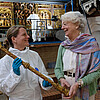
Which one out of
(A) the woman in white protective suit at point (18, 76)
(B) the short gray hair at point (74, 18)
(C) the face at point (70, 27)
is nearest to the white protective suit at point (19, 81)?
(A) the woman in white protective suit at point (18, 76)

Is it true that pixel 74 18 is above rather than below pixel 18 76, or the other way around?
above

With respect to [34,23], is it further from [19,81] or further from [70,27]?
[19,81]

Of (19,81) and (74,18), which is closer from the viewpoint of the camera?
(19,81)

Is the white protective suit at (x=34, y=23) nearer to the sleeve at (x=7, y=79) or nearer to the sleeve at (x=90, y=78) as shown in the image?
the sleeve at (x=7, y=79)

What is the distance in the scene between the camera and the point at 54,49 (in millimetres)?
7867

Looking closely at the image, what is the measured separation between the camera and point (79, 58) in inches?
82.4

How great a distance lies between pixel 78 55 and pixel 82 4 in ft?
12.7

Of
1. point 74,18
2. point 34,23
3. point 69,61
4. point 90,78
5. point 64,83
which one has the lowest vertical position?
point 64,83

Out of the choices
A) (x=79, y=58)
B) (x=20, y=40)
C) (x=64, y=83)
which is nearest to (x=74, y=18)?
(x=79, y=58)

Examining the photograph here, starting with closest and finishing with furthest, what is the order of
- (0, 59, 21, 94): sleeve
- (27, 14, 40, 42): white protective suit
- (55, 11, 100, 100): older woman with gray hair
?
(0, 59, 21, 94): sleeve < (55, 11, 100, 100): older woman with gray hair < (27, 14, 40, 42): white protective suit

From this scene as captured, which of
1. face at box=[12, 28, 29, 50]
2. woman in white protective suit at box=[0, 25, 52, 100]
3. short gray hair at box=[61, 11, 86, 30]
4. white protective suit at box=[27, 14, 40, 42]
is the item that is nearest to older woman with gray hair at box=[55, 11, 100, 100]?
short gray hair at box=[61, 11, 86, 30]

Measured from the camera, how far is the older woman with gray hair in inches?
79.4

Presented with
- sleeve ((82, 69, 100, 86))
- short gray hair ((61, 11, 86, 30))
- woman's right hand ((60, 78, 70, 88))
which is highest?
short gray hair ((61, 11, 86, 30))

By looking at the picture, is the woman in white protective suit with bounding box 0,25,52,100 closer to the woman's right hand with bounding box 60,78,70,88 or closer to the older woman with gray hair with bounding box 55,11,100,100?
the woman's right hand with bounding box 60,78,70,88
